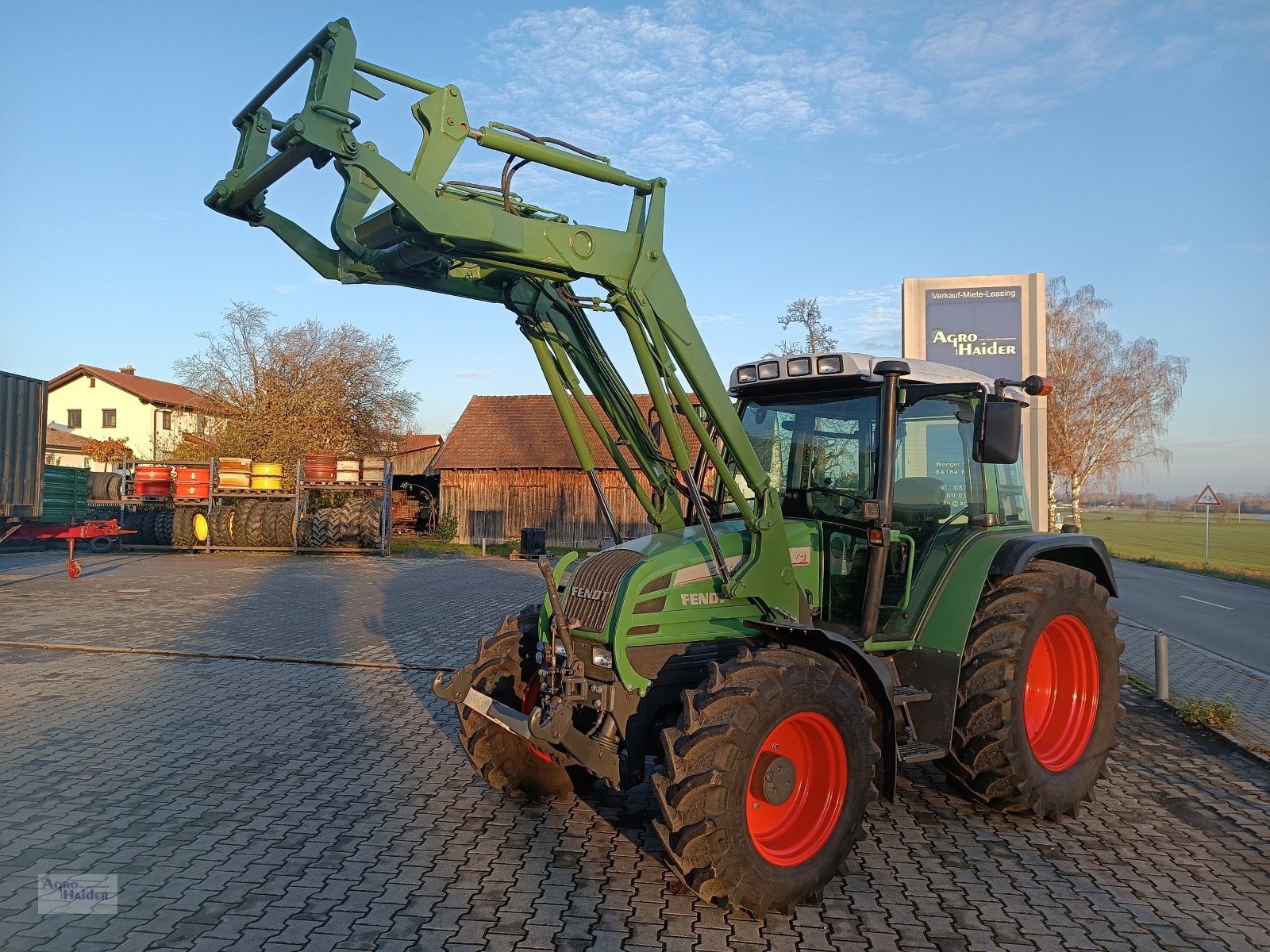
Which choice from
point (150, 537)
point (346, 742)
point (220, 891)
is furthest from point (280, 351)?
point (220, 891)

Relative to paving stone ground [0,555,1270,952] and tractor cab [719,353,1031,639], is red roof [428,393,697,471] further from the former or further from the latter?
tractor cab [719,353,1031,639]

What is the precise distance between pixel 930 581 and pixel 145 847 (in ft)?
14.8

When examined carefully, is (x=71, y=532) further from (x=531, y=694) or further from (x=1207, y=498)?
(x=1207, y=498)

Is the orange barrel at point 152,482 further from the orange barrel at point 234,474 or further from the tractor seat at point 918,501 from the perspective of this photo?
the tractor seat at point 918,501

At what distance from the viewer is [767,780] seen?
159 inches

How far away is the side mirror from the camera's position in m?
4.69

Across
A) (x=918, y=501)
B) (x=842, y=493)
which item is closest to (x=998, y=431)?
(x=918, y=501)

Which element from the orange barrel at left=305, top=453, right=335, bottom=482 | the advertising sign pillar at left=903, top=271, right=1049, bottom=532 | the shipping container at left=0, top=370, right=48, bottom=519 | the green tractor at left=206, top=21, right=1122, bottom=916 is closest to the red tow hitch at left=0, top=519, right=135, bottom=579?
the shipping container at left=0, top=370, right=48, bottom=519

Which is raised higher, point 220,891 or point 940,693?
point 940,693

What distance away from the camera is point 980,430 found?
15.5 feet

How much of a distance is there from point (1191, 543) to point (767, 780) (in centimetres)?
5026

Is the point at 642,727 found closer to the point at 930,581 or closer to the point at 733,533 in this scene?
the point at 733,533

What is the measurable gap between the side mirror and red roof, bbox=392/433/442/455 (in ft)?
115

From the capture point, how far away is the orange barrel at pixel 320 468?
972 inches
